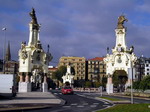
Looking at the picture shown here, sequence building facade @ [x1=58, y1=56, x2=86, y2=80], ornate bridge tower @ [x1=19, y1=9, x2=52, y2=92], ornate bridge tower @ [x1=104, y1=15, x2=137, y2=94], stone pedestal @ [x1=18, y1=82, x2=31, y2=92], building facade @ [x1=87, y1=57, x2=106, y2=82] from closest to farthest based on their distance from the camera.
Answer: stone pedestal @ [x1=18, y1=82, x2=31, y2=92], ornate bridge tower @ [x1=19, y1=9, x2=52, y2=92], ornate bridge tower @ [x1=104, y1=15, x2=137, y2=94], building facade @ [x1=58, y1=56, x2=86, y2=80], building facade @ [x1=87, y1=57, x2=106, y2=82]

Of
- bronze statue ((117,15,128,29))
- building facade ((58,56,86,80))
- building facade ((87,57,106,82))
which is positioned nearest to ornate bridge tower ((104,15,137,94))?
bronze statue ((117,15,128,29))

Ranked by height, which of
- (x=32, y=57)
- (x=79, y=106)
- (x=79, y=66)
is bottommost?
Result: (x=79, y=106)

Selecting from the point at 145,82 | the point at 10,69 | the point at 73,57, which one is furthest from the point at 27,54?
the point at 10,69

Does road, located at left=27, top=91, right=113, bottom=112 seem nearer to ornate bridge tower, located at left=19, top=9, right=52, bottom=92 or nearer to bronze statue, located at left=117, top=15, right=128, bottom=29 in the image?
ornate bridge tower, located at left=19, top=9, right=52, bottom=92

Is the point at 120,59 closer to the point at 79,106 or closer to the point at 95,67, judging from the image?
the point at 79,106

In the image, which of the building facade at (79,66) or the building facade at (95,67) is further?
the building facade at (95,67)

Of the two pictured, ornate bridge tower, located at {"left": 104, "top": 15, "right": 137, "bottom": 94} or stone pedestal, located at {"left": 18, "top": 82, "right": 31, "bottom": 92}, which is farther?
ornate bridge tower, located at {"left": 104, "top": 15, "right": 137, "bottom": 94}

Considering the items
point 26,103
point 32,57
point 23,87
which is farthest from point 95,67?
point 26,103

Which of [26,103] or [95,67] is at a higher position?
[95,67]


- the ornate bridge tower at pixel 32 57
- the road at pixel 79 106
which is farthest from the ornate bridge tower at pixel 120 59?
the road at pixel 79 106

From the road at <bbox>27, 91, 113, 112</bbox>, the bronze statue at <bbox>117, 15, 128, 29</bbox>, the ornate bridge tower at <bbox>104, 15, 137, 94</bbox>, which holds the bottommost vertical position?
the road at <bbox>27, 91, 113, 112</bbox>

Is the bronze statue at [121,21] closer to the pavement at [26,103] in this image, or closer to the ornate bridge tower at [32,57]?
the ornate bridge tower at [32,57]

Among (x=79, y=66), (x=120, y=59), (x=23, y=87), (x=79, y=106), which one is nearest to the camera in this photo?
(x=79, y=106)

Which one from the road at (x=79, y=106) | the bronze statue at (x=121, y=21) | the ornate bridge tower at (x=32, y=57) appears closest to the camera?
the road at (x=79, y=106)
